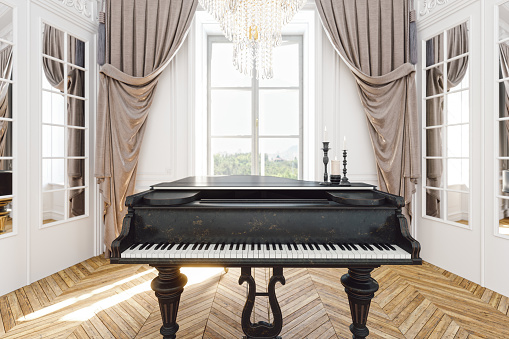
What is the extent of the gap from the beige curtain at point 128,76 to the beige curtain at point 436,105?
306 centimetres

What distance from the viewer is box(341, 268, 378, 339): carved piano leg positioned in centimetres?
146

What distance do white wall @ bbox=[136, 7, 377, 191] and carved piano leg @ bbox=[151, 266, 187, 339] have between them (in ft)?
6.97

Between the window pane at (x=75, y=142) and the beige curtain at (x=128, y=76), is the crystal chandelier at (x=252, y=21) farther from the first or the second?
the window pane at (x=75, y=142)

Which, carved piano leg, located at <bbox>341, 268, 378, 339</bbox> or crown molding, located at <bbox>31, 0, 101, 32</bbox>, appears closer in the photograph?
carved piano leg, located at <bbox>341, 268, 378, 339</bbox>

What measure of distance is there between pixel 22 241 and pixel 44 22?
2.34 m

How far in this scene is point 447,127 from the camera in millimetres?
3031

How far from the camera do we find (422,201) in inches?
128

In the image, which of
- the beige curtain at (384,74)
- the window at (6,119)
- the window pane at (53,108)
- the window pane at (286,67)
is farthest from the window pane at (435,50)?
the window at (6,119)

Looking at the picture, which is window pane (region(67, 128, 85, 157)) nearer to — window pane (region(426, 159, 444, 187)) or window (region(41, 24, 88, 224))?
window (region(41, 24, 88, 224))

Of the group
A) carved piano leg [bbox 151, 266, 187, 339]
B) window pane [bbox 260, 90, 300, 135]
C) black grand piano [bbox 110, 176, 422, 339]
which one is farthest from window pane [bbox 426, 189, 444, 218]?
carved piano leg [bbox 151, 266, 187, 339]

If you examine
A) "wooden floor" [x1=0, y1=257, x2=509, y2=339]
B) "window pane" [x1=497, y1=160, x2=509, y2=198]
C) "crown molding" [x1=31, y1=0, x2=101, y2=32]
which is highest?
"crown molding" [x1=31, y1=0, x2=101, y2=32]

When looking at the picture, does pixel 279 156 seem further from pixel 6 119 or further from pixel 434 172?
pixel 6 119

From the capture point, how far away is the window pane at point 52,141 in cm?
289

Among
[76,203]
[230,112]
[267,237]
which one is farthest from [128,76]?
[267,237]
